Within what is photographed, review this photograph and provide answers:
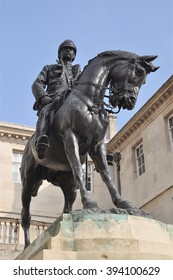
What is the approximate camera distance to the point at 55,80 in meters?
6.78

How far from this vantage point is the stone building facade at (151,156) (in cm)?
2064

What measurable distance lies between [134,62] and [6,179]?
61.9 ft

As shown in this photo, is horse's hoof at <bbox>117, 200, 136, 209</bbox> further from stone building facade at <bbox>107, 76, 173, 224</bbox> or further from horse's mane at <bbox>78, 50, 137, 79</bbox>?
stone building facade at <bbox>107, 76, 173, 224</bbox>

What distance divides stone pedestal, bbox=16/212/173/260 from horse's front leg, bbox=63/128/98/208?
0.53 metres

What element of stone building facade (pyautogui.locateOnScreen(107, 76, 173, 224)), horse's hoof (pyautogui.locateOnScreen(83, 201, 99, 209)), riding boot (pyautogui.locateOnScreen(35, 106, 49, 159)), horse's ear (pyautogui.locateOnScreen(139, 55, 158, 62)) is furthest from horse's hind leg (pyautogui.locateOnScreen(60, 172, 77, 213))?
stone building facade (pyautogui.locateOnScreen(107, 76, 173, 224))

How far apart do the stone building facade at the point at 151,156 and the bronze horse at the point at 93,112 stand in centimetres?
1454

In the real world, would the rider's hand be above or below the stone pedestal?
above

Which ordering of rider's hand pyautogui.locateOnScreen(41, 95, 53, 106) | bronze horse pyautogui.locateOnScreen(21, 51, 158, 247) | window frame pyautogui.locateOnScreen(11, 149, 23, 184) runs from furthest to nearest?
window frame pyautogui.locateOnScreen(11, 149, 23, 184) < rider's hand pyautogui.locateOnScreen(41, 95, 53, 106) < bronze horse pyautogui.locateOnScreen(21, 51, 158, 247)

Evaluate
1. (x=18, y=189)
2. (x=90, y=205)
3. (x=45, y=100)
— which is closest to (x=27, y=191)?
(x=45, y=100)

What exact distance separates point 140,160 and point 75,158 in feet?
60.7

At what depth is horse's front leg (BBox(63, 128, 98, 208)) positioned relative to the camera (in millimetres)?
5324

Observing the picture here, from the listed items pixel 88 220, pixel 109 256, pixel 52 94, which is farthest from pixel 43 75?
pixel 109 256
